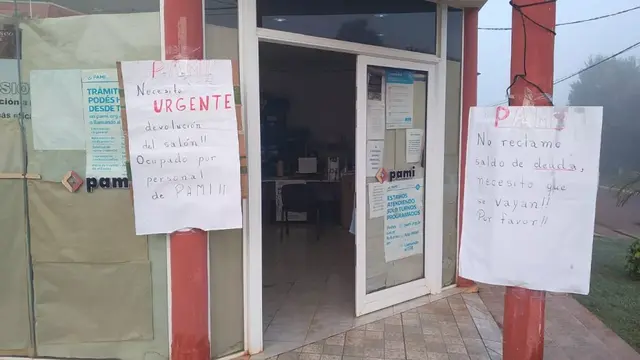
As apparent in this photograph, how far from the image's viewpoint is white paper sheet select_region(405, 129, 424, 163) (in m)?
3.94

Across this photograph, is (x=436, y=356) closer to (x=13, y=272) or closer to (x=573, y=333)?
(x=573, y=333)

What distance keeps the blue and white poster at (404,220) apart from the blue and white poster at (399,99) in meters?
0.47

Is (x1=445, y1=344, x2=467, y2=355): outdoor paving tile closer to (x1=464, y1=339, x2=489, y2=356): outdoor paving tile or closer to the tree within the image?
(x1=464, y1=339, x2=489, y2=356): outdoor paving tile

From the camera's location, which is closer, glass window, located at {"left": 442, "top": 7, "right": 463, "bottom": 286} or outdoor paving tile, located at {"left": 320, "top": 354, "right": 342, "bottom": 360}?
outdoor paving tile, located at {"left": 320, "top": 354, "right": 342, "bottom": 360}

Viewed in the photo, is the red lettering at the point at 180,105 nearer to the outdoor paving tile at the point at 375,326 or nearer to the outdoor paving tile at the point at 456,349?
the outdoor paving tile at the point at 375,326

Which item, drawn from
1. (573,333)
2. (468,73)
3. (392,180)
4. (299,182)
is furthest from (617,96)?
(392,180)

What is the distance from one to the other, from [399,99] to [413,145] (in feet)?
1.30

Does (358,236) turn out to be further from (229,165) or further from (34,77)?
(34,77)

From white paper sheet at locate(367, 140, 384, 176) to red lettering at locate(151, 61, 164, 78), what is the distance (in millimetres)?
1643

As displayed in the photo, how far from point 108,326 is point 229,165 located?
1210mm

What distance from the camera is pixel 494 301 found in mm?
4094

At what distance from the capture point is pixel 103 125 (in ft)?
8.99

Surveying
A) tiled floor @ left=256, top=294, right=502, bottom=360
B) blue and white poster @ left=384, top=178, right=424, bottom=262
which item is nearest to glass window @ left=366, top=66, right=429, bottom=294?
blue and white poster @ left=384, top=178, right=424, bottom=262

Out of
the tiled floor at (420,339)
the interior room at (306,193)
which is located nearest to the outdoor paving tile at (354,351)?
the tiled floor at (420,339)
